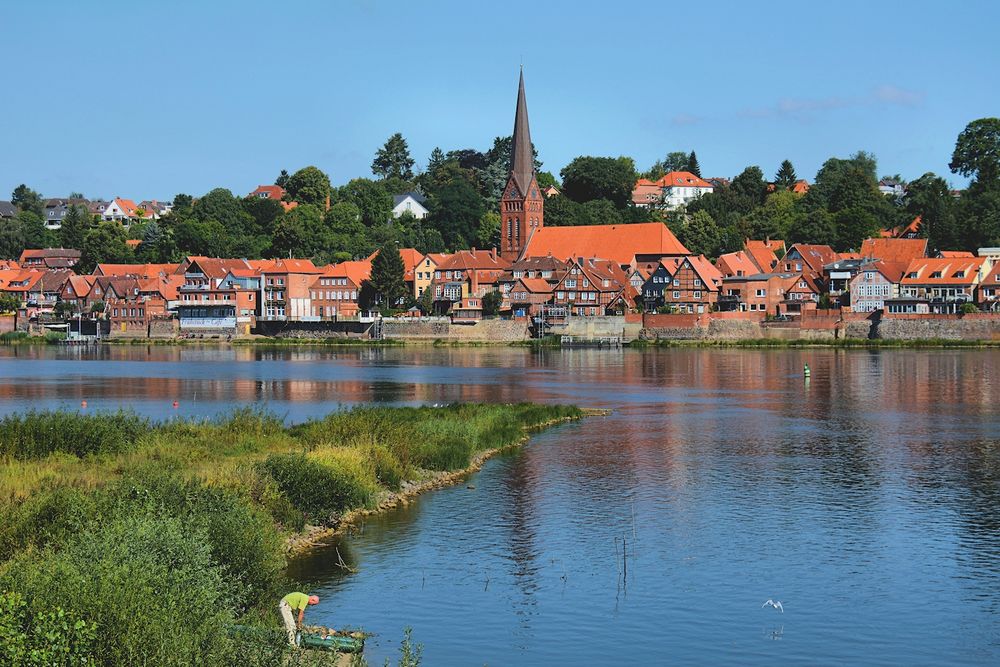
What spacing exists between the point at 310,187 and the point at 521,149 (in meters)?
37.6

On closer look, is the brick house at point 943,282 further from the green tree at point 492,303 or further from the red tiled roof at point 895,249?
the green tree at point 492,303

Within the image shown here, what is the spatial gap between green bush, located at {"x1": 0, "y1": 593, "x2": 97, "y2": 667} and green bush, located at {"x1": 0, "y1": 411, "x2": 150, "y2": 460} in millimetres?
13029

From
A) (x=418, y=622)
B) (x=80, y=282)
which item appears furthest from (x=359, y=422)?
(x=80, y=282)

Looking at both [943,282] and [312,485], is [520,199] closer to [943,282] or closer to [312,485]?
[943,282]

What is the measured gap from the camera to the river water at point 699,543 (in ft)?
56.6

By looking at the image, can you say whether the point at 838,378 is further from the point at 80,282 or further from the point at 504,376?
the point at 80,282

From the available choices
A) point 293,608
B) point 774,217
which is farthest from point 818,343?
point 293,608

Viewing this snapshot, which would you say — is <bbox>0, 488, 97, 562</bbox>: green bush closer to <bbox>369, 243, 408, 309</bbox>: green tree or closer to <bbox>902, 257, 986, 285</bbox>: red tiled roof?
<bbox>902, 257, 986, 285</bbox>: red tiled roof

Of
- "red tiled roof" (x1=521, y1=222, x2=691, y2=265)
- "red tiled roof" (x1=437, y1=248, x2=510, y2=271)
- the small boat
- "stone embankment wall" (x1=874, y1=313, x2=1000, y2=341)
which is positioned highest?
"red tiled roof" (x1=521, y1=222, x2=691, y2=265)

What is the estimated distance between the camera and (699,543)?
22781mm

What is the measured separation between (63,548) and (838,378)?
174 feet

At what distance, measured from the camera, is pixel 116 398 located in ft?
169

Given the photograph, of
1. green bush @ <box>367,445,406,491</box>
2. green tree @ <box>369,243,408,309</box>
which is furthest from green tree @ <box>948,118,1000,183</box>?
green bush @ <box>367,445,406,491</box>

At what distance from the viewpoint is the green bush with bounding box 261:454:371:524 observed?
22.8m
